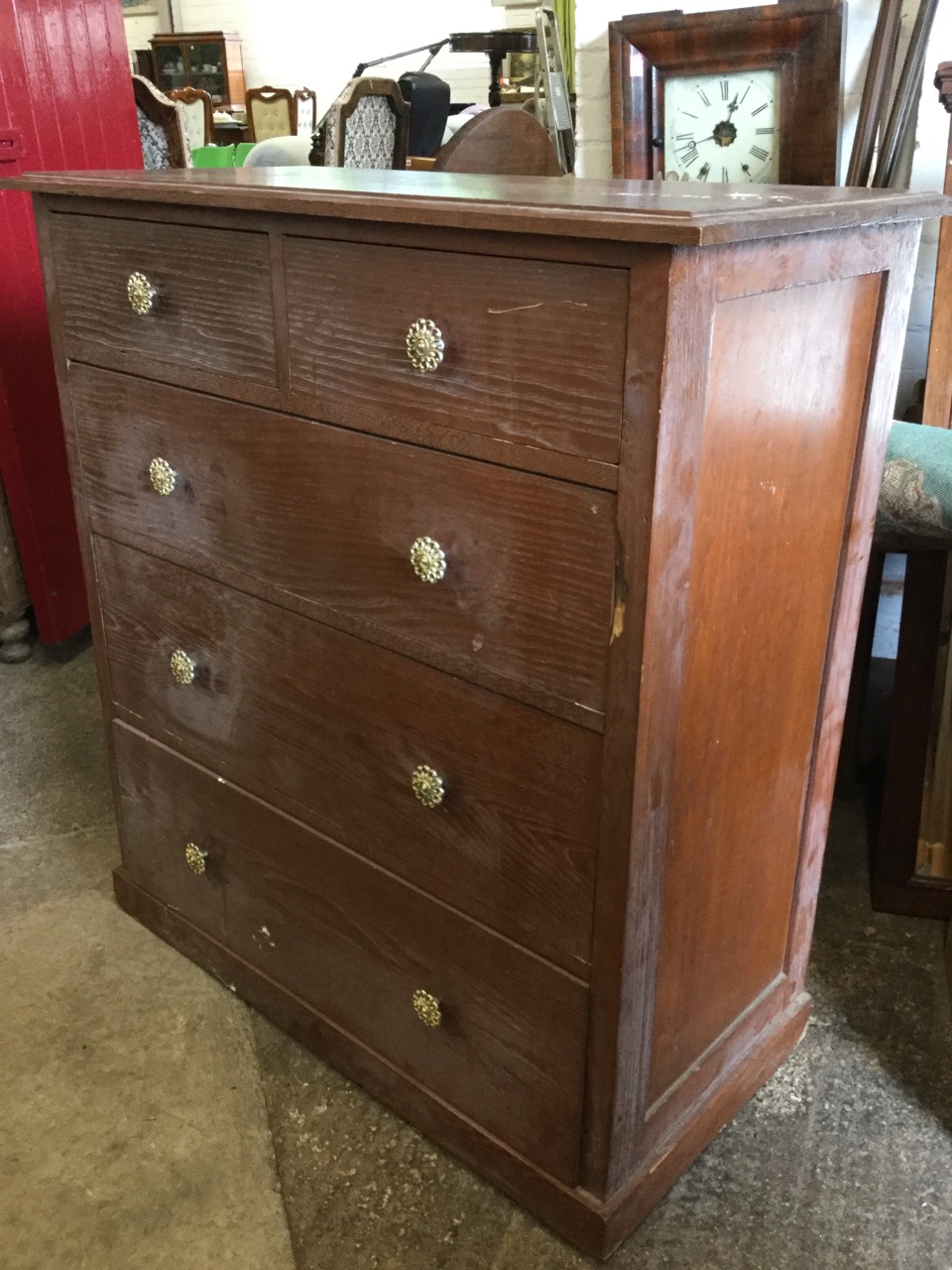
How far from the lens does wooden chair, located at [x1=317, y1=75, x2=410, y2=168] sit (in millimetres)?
3225

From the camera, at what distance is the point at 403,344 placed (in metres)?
1.05

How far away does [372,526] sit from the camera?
1156mm

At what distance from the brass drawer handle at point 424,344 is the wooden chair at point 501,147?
1459mm

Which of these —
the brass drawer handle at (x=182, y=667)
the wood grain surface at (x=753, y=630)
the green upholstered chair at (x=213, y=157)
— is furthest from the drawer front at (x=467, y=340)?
the green upholstered chair at (x=213, y=157)

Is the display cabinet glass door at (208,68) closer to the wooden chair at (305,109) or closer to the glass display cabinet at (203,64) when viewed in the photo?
the glass display cabinet at (203,64)

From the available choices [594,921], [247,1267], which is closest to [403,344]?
[594,921]

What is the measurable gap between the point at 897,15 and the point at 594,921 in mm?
1886

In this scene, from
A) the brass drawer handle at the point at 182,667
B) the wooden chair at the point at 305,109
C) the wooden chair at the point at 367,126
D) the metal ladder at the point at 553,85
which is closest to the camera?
the brass drawer handle at the point at 182,667

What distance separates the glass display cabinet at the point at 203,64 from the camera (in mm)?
9891

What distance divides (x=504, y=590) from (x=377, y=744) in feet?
1.03

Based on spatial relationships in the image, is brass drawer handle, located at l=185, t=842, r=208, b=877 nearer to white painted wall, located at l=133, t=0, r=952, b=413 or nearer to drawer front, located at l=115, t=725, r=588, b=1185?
drawer front, located at l=115, t=725, r=588, b=1185

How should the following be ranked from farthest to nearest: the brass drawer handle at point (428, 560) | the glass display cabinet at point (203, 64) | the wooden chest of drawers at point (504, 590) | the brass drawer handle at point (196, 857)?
the glass display cabinet at point (203, 64) < the brass drawer handle at point (196, 857) < the brass drawer handle at point (428, 560) < the wooden chest of drawers at point (504, 590)

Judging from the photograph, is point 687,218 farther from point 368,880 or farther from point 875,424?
point 368,880

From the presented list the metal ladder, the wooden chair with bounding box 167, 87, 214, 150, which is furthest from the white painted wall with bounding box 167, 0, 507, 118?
the metal ladder
